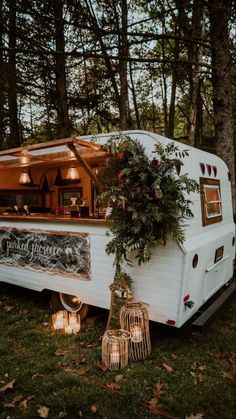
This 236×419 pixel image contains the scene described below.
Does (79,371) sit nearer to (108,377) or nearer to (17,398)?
(108,377)

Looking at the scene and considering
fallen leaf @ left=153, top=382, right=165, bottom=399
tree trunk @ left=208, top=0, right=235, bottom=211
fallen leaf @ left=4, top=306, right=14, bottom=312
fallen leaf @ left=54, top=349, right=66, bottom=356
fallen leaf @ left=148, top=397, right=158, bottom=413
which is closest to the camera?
fallen leaf @ left=148, top=397, right=158, bottom=413

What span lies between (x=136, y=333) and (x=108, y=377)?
590 mm

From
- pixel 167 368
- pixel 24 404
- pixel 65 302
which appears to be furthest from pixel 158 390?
pixel 65 302

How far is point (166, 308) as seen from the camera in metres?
3.87

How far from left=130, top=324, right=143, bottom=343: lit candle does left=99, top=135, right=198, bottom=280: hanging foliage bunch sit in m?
0.72

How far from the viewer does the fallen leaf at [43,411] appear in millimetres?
2930

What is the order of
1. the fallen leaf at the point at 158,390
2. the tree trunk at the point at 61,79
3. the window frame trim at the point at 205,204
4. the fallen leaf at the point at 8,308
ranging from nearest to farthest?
→ the fallen leaf at the point at 158,390
the window frame trim at the point at 205,204
the fallen leaf at the point at 8,308
the tree trunk at the point at 61,79

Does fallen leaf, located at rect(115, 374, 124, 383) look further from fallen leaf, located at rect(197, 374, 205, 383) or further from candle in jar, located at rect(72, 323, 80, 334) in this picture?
candle in jar, located at rect(72, 323, 80, 334)

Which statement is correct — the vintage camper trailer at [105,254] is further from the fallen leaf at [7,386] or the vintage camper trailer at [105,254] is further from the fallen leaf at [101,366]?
the fallen leaf at [7,386]

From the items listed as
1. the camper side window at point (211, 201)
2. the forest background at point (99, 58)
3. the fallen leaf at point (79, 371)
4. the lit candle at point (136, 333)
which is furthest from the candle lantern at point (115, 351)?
the forest background at point (99, 58)

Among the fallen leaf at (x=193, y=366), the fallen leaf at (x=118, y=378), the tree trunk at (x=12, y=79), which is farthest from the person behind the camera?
the tree trunk at (x=12, y=79)

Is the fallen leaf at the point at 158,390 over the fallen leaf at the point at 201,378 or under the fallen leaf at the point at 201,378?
over

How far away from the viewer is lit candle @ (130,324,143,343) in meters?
3.89

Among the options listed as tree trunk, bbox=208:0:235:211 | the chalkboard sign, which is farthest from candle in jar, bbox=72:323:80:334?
tree trunk, bbox=208:0:235:211
